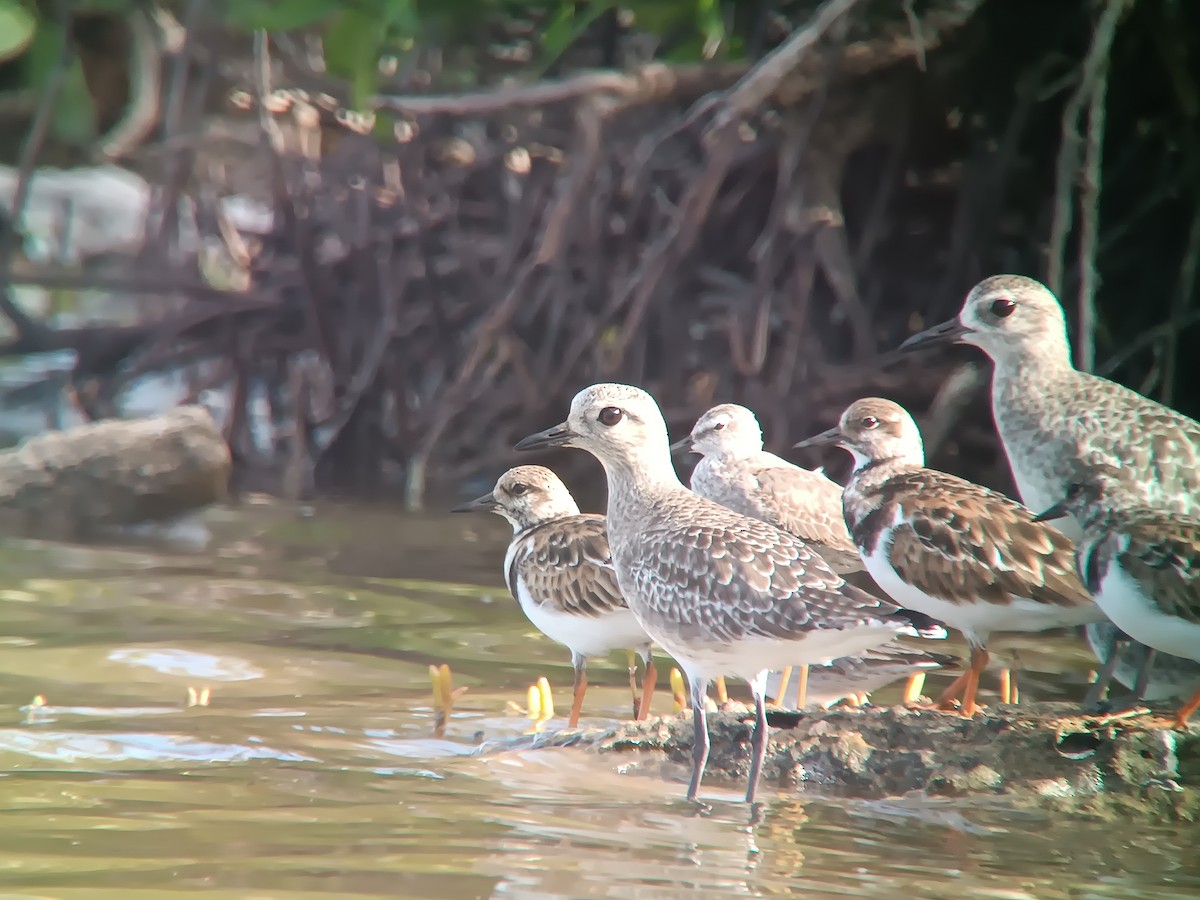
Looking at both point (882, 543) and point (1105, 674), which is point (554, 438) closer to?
point (882, 543)

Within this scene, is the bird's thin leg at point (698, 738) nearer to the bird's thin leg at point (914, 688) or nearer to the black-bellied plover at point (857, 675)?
the black-bellied plover at point (857, 675)

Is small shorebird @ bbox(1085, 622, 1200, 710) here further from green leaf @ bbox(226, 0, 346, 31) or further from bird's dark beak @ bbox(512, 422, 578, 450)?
green leaf @ bbox(226, 0, 346, 31)

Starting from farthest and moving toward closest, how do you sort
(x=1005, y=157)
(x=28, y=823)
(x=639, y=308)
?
(x=639, y=308) → (x=1005, y=157) → (x=28, y=823)

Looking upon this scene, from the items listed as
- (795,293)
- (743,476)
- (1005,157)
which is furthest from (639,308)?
(743,476)

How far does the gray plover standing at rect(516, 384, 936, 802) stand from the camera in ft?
14.0

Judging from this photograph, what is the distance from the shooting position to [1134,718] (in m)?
4.36

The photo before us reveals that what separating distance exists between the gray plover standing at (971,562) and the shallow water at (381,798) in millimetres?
843

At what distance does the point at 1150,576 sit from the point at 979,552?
625 mm

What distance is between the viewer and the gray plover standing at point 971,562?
4801 mm

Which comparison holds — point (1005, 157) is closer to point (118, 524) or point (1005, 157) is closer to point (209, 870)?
point (118, 524)

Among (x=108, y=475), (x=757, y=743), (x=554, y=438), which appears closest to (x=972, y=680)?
(x=757, y=743)

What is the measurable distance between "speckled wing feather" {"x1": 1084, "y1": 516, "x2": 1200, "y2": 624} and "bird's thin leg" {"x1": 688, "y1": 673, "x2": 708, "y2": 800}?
1064 mm

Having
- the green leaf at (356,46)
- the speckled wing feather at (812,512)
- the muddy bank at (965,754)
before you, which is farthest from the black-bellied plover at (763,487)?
the green leaf at (356,46)

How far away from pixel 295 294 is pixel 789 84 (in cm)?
428
